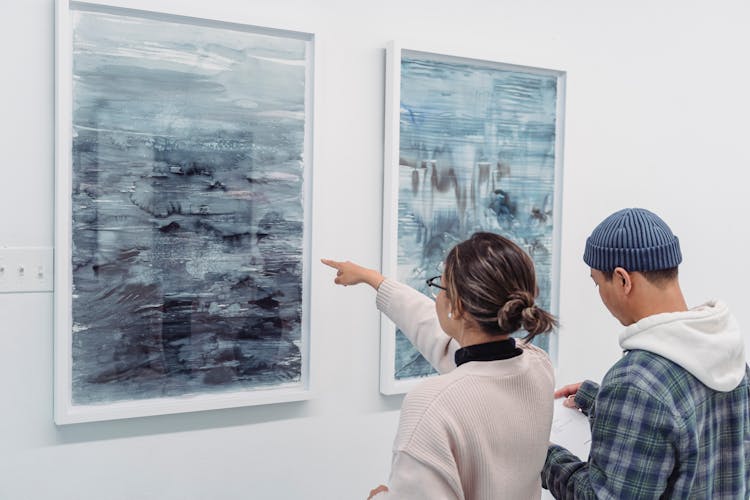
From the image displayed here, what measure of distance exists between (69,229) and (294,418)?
0.65m

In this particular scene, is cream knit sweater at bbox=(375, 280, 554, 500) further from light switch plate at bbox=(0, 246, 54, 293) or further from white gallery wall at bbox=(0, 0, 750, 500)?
light switch plate at bbox=(0, 246, 54, 293)

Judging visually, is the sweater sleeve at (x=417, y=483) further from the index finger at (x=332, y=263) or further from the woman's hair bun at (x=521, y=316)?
the index finger at (x=332, y=263)

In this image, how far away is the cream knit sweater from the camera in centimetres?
98

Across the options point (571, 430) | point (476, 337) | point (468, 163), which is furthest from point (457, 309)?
point (468, 163)

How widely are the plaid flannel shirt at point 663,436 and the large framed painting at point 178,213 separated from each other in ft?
2.38

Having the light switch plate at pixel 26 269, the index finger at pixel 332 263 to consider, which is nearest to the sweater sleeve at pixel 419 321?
the index finger at pixel 332 263

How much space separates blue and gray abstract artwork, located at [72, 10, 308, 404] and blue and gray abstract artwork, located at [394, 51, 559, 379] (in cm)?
28

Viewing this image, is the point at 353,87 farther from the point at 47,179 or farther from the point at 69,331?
the point at 69,331

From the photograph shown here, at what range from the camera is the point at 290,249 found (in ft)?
5.09

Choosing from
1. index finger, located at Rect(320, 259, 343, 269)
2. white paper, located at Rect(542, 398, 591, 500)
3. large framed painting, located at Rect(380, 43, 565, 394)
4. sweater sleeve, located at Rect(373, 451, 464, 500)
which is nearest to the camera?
sweater sleeve, located at Rect(373, 451, 464, 500)

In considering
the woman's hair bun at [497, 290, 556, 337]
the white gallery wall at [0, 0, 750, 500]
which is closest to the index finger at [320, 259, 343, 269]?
the white gallery wall at [0, 0, 750, 500]

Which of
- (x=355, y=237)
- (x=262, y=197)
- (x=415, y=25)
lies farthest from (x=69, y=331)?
(x=415, y=25)

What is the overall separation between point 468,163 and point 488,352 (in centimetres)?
78

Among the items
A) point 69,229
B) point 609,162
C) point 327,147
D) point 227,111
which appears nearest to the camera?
point 69,229
